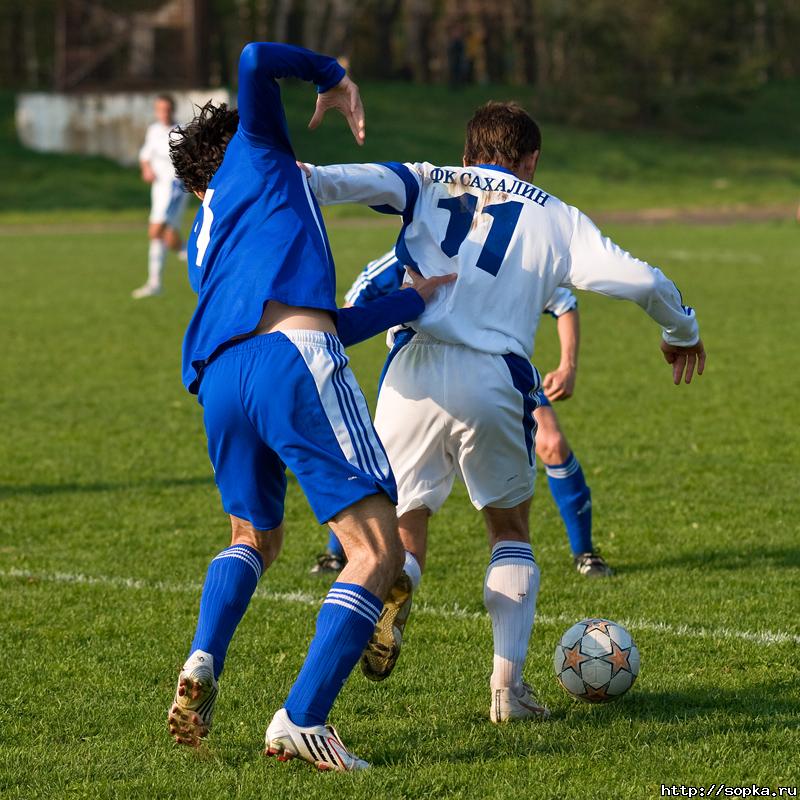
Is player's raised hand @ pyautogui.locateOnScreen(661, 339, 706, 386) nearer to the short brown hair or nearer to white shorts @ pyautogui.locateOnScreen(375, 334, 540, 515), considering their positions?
white shorts @ pyautogui.locateOnScreen(375, 334, 540, 515)

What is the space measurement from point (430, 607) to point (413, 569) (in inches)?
50.4

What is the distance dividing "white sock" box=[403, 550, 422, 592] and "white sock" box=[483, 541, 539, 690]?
0.23m

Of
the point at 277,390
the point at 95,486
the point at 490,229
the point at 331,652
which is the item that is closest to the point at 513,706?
the point at 331,652

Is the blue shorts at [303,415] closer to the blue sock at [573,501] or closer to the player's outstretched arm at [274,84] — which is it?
the player's outstretched arm at [274,84]

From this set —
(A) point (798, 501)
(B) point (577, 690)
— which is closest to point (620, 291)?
(B) point (577, 690)

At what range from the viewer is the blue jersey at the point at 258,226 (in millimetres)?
3947

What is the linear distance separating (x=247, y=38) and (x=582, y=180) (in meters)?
19.8

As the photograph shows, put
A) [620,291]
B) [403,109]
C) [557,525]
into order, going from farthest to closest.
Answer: [403,109]
[557,525]
[620,291]

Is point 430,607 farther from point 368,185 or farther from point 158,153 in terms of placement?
point 158,153

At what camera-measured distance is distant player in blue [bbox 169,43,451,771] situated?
3826 mm

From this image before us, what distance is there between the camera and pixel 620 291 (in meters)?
4.27

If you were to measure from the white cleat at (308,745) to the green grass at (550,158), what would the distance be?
2876cm

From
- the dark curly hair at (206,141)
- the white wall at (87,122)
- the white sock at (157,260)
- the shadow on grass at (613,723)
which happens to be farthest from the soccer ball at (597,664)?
the white wall at (87,122)

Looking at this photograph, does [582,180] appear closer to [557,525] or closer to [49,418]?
[49,418]
